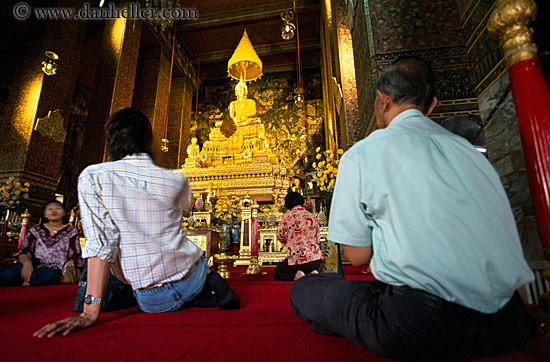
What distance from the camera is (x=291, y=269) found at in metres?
2.97

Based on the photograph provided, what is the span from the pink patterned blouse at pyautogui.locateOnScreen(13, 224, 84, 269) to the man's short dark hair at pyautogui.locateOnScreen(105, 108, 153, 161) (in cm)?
216

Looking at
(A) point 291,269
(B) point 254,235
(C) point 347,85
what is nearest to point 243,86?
(C) point 347,85

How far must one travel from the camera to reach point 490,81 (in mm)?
1470

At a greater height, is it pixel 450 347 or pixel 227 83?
pixel 227 83

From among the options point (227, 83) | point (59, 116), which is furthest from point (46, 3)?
A: point (227, 83)

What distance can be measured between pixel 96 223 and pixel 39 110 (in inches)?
221

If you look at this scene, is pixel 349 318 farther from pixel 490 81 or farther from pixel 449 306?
pixel 490 81

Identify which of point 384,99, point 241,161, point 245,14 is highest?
point 245,14

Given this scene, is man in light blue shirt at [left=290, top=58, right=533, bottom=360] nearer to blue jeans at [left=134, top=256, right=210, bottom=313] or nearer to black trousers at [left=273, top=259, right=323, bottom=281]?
Answer: blue jeans at [left=134, top=256, right=210, bottom=313]

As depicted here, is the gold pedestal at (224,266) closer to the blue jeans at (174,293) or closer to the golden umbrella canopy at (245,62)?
the blue jeans at (174,293)

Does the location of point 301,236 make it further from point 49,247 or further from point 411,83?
point 49,247

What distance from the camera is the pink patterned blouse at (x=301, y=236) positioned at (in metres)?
2.93

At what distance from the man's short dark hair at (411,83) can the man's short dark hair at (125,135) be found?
3.36ft

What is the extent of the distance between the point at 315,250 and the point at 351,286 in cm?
217
